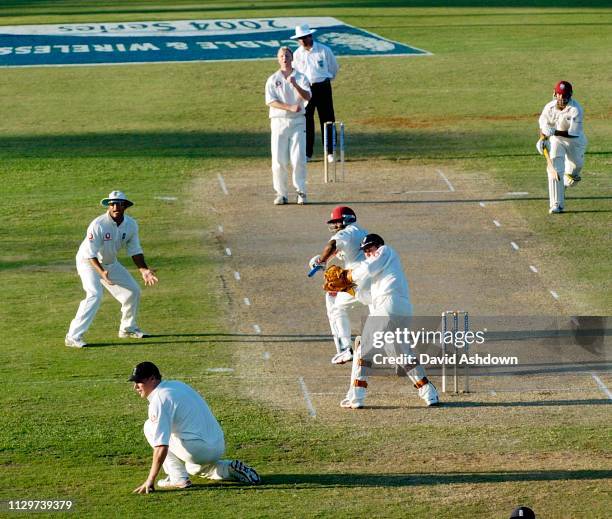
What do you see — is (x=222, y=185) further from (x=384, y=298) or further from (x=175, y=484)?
(x=175, y=484)

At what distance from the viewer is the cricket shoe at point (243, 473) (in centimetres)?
1173

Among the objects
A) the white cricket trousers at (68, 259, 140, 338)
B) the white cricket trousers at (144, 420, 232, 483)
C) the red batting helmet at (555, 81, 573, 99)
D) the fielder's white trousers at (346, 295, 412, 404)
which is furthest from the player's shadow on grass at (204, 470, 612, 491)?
the red batting helmet at (555, 81, 573, 99)

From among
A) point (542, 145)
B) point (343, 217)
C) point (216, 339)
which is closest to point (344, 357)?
point (343, 217)

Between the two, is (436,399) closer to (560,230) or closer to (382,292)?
(382,292)

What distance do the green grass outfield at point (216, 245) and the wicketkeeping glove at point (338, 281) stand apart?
1.49 metres

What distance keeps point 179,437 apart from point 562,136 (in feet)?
35.6

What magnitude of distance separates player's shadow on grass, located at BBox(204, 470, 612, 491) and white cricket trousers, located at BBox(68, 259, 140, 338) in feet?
14.7

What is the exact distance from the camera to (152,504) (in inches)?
446

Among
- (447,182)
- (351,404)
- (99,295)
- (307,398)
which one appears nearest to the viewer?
(351,404)

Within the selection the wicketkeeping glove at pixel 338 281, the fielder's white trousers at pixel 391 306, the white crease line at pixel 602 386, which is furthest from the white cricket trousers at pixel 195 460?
the white crease line at pixel 602 386

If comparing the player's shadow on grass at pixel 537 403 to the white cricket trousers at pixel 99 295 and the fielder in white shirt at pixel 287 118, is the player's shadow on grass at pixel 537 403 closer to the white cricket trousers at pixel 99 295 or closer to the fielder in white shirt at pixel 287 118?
the white cricket trousers at pixel 99 295

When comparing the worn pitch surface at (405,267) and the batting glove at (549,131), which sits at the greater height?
the batting glove at (549,131)

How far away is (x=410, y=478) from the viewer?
11.9 m

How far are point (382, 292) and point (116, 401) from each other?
2.93 metres
